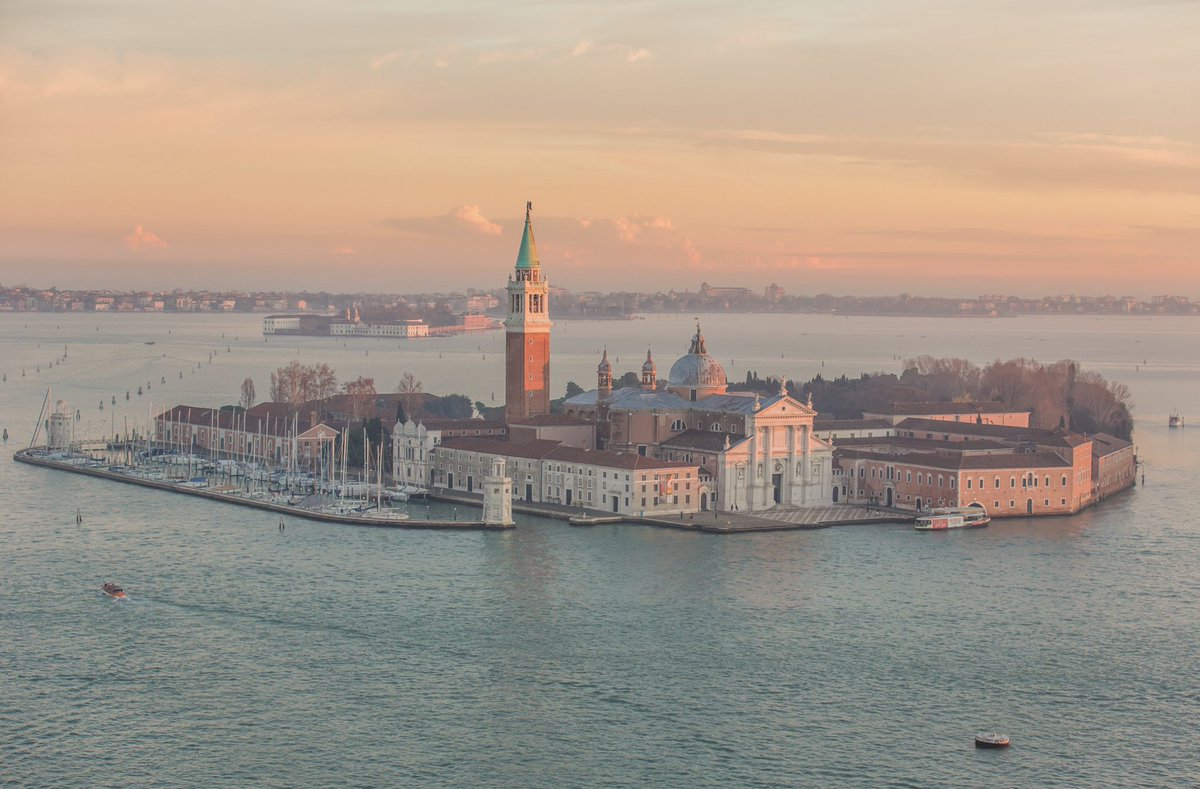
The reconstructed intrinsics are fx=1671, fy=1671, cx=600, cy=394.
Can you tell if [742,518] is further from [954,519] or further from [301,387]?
[301,387]

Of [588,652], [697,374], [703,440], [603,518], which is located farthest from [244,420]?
[588,652]

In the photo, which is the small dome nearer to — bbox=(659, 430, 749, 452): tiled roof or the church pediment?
bbox=(659, 430, 749, 452): tiled roof

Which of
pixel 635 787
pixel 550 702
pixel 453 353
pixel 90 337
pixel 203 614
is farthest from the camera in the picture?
pixel 90 337

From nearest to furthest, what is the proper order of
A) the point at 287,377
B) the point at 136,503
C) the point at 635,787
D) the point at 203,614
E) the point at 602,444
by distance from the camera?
the point at 635,787 < the point at 203,614 < the point at 136,503 < the point at 602,444 < the point at 287,377

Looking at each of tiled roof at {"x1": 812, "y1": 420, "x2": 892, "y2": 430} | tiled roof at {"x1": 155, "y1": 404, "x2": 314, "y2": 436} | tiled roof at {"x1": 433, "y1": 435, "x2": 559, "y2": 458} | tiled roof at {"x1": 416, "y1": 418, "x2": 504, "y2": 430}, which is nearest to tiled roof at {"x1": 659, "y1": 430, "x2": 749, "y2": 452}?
tiled roof at {"x1": 433, "y1": 435, "x2": 559, "y2": 458}

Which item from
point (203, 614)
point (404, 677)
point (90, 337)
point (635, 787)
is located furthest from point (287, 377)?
point (90, 337)

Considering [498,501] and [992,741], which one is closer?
[992,741]

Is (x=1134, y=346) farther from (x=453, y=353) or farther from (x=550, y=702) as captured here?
(x=550, y=702)
